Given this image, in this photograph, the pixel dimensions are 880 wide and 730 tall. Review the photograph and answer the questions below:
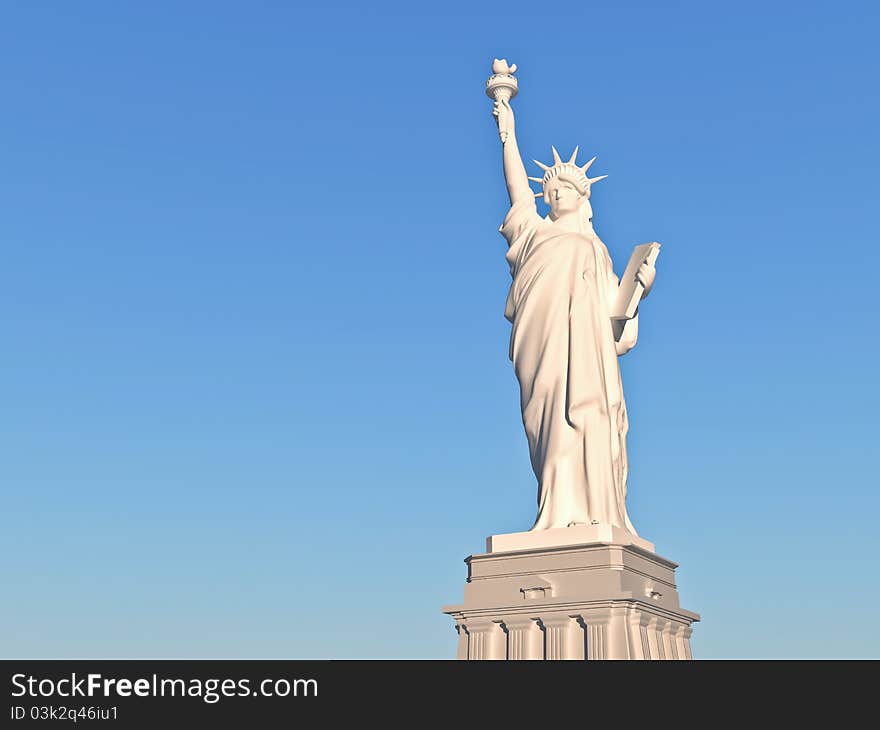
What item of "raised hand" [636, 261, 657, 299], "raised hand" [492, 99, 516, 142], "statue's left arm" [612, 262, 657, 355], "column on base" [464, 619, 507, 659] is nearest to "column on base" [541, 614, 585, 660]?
"column on base" [464, 619, 507, 659]

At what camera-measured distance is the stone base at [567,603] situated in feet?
45.8

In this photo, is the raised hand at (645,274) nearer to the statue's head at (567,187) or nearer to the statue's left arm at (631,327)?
the statue's left arm at (631,327)

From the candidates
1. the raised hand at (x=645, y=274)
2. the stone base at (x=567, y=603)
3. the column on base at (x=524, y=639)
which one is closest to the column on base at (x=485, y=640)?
the stone base at (x=567, y=603)

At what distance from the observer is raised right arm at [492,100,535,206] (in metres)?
17.3

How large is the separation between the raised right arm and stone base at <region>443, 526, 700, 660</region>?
5.49m

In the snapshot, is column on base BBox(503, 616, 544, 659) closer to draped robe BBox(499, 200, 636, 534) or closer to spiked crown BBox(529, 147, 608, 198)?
draped robe BBox(499, 200, 636, 534)

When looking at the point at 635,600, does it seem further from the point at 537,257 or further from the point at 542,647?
the point at 537,257

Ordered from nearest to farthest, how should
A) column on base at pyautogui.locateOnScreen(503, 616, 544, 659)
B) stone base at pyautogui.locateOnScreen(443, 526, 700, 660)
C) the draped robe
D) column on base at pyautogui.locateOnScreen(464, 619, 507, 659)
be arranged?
1. stone base at pyautogui.locateOnScreen(443, 526, 700, 660)
2. column on base at pyautogui.locateOnScreen(503, 616, 544, 659)
3. column on base at pyautogui.locateOnScreen(464, 619, 507, 659)
4. the draped robe

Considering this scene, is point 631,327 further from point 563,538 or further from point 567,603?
point 567,603

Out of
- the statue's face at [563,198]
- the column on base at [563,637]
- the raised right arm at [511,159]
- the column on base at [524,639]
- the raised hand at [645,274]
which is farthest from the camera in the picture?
the raised right arm at [511,159]
